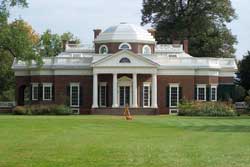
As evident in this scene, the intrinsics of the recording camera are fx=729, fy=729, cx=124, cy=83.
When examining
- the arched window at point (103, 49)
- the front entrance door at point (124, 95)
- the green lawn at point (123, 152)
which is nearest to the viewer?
the green lawn at point (123, 152)

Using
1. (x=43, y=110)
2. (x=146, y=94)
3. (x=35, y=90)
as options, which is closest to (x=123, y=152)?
(x=43, y=110)

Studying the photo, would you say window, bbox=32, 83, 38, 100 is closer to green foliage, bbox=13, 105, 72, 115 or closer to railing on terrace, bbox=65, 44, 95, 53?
green foliage, bbox=13, 105, 72, 115

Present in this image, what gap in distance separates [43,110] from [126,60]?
9.56 m

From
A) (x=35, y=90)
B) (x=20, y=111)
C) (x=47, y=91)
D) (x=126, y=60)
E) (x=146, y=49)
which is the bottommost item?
(x=20, y=111)

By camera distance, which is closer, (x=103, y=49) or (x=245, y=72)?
(x=103, y=49)

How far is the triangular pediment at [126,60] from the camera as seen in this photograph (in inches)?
2813

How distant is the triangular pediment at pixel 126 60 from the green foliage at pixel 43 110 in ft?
20.5

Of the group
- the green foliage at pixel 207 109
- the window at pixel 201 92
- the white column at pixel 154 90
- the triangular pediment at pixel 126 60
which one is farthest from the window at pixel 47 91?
the window at pixel 201 92

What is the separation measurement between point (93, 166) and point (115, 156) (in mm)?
2519

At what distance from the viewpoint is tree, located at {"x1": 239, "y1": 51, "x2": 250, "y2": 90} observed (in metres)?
82.3

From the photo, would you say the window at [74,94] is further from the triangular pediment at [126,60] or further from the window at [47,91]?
the triangular pediment at [126,60]

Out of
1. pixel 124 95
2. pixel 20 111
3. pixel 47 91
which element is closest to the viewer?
pixel 20 111

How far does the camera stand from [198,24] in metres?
91.4

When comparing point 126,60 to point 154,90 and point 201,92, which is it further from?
point 201,92
